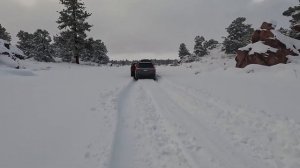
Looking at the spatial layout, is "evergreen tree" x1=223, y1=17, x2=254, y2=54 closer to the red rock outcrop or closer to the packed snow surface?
the red rock outcrop

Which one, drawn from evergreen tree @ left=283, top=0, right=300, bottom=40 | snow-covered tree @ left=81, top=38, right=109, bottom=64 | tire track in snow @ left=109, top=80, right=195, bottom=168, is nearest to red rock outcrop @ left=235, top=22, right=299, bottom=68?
evergreen tree @ left=283, top=0, right=300, bottom=40

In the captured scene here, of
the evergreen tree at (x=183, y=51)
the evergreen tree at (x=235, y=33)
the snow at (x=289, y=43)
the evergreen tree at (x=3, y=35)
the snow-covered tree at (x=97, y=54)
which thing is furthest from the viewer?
the evergreen tree at (x=183, y=51)

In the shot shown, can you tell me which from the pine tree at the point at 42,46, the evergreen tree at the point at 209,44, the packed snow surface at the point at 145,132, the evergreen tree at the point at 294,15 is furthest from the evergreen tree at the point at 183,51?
the packed snow surface at the point at 145,132

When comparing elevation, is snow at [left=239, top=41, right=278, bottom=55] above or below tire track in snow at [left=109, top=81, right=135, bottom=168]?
above

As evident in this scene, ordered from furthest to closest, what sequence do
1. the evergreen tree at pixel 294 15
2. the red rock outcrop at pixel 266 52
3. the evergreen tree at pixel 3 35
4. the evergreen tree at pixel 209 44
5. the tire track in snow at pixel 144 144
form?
1. the evergreen tree at pixel 209 44
2. the evergreen tree at pixel 3 35
3. the evergreen tree at pixel 294 15
4. the red rock outcrop at pixel 266 52
5. the tire track in snow at pixel 144 144

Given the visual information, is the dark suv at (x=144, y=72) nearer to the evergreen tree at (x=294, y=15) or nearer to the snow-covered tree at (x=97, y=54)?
the evergreen tree at (x=294, y=15)

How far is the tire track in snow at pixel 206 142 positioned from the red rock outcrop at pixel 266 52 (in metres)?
18.4

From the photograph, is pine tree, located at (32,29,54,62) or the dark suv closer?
the dark suv

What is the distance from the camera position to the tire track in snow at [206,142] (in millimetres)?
6621

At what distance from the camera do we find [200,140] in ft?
26.6

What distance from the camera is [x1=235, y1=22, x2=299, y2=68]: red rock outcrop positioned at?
92.7 ft

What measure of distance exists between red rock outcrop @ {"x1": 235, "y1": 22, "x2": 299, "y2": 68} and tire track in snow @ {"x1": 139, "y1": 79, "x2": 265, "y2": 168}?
18366mm

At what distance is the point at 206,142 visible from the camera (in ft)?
26.1

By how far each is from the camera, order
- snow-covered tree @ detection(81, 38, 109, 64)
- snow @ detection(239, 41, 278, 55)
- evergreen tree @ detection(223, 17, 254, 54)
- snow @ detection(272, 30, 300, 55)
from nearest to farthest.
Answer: snow @ detection(239, 41, 278, 55), snow @ detection(272, 30, 300, 55), evergreen tree @ detection(223, 17, 254, 54), snow-covered tree @ detection(81, 38, 109, 64)
